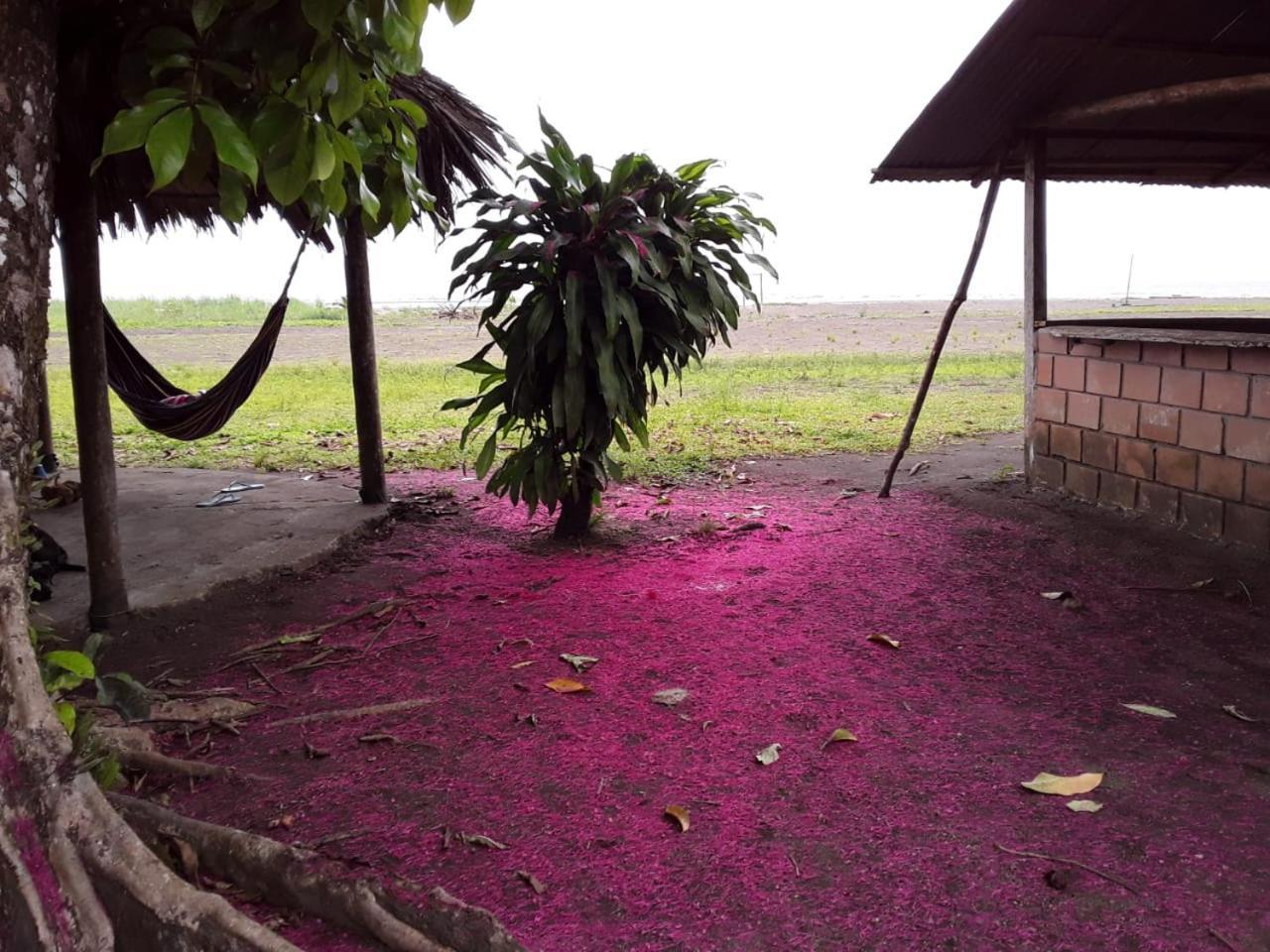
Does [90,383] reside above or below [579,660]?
above

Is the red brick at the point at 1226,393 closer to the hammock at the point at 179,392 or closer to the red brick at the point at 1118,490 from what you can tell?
the red brick at the point at 1118,490

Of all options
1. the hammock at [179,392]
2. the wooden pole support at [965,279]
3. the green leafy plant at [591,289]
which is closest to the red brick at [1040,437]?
the wooden pole support at [965,279]

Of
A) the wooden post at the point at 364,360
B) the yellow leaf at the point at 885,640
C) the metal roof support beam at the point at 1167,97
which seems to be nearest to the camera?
the yellow leaf at the point at 885,640

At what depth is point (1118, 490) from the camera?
4.95 m

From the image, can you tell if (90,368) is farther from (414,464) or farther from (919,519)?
(919,519)

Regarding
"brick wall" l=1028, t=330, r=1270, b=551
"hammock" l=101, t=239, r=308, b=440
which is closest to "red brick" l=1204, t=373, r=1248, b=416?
"brick wall" l=1028, t=330, r=1270, b=551

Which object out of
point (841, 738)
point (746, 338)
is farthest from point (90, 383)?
point (746, 338)

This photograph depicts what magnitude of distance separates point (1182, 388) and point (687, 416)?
4835 millimetres

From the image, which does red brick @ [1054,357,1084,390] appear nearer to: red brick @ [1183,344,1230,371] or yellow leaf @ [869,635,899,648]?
red brick @ [1183,344,1230,371]

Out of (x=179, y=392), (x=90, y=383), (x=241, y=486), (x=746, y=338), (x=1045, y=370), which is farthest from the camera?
(x=746, y=338)

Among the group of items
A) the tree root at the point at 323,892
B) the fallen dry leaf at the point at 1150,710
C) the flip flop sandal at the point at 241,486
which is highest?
the flip flop sandal at the point at 241,486

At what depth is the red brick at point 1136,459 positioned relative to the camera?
15.5 ft

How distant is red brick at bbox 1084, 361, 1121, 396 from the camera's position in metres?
4.96

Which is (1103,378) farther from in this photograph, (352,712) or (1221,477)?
(352,712)
